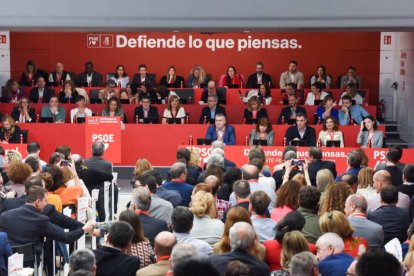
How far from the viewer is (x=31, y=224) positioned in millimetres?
8773

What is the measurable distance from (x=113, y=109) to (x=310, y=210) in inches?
408

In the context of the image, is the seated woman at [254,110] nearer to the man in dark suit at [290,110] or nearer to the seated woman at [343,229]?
the man in dark suit at [290,110]

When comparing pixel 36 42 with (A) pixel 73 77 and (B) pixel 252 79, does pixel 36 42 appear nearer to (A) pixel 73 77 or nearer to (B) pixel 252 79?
(A) pixel 73 77

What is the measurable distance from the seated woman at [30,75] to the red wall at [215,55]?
1473 mm

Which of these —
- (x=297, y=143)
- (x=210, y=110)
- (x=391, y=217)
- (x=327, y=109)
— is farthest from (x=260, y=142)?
(x=391, y=217)

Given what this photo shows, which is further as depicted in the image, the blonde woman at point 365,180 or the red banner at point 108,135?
the red banner at point 108,135

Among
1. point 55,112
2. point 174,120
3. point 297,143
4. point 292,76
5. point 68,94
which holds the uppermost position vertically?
point 292,76

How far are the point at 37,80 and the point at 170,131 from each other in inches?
211

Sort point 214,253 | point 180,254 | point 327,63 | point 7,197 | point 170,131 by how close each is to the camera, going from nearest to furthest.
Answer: point 180,254, point 214,253, point 7,197, point 170,131, point 327,63

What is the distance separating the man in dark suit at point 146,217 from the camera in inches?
334

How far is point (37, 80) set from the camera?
865 inches

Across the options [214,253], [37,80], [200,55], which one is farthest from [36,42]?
[214,253]

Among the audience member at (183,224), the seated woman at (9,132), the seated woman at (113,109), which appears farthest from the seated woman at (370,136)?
the audience member at (183,224)

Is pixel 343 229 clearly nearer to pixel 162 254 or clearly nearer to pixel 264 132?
pixel 162 254
